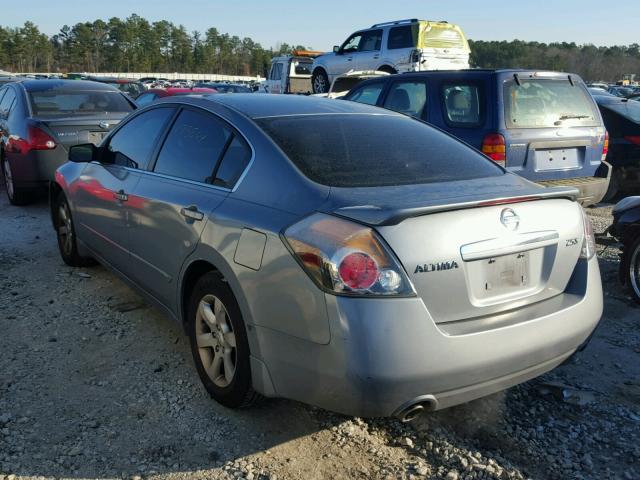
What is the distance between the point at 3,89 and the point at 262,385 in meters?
8.52

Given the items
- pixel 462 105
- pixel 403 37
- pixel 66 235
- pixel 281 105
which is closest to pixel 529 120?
pixel 462 105

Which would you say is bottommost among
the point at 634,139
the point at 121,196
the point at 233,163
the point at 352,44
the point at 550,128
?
the point at 121,196

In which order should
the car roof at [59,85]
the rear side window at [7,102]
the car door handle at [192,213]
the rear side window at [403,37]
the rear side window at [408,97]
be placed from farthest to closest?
the rear side window at [403,37] → the rear side window at [7,102] → the car roof at [59,85] → the rear side window at [408,97] → the car door handle at [192,213]

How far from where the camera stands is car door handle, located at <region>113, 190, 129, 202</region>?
13.5 ft

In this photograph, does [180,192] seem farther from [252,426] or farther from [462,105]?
[462,105]

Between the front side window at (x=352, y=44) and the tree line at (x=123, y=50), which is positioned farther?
the tree line at (x=123, y=50)

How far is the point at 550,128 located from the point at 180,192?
179 inches

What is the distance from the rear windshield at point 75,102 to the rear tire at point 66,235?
2959 millimetres

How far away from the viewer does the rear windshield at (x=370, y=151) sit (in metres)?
2.98

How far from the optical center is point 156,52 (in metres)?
123

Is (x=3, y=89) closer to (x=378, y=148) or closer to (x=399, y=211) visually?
(x=378, y=148)

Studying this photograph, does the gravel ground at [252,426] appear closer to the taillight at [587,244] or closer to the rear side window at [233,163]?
the taillight at [587,244]

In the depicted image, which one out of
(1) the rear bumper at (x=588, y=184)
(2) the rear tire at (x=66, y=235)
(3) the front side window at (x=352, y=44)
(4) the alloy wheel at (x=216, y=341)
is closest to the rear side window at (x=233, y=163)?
(4) the alloy wheel at (x=216, y=341)

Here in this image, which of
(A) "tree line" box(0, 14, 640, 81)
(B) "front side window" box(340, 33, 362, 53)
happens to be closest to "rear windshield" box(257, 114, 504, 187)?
(B) "front side window" box(340, 33, 362, 53)
